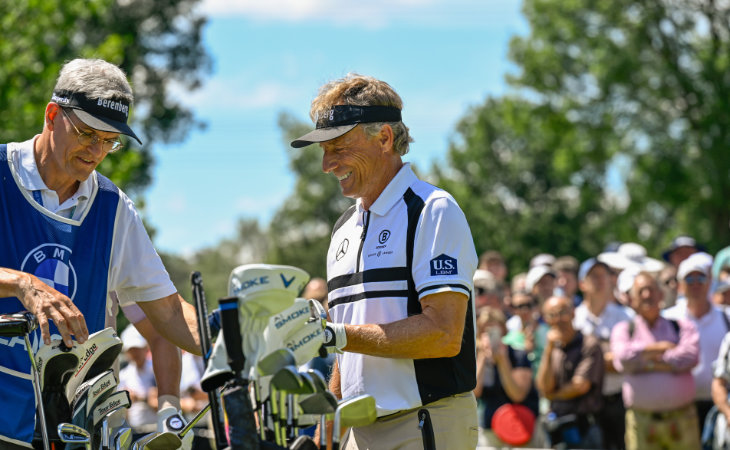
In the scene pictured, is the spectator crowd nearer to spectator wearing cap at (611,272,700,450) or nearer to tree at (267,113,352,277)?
spectator wearing cap at (611,272,700,450)

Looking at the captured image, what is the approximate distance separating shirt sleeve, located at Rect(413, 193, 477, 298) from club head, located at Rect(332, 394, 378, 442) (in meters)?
0.77

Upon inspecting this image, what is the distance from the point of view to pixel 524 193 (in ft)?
181

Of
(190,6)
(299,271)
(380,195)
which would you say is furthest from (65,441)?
(190,6)

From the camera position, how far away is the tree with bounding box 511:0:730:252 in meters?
32.4

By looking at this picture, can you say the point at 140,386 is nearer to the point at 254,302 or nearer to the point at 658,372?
the point at 658,372

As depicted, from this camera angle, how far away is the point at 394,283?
4328 millimetres

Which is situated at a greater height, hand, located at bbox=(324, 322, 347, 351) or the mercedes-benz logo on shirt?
the mercedes-benz logo on shirt

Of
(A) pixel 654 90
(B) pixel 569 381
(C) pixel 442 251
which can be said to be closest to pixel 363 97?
(C) pixel 442 251

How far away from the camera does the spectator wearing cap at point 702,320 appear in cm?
958

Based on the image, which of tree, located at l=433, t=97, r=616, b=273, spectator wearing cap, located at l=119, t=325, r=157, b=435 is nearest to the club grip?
spectator wearing cap, located at l=119, t=325, r=157, b=435

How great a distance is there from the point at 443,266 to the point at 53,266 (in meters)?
1.55

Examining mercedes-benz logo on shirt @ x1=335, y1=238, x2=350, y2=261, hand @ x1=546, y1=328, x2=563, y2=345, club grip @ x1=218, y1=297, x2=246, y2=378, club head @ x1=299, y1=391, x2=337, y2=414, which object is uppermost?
A: mercedes-benz logo on shirt @ x1=335, y1=238, x2=350, y2=261

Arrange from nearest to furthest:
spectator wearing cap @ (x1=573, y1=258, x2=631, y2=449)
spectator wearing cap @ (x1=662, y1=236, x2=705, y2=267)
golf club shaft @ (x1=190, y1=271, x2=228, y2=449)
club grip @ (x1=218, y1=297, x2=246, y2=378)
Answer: club grip @ (x1=218, y1=297, x2=246, y2=378)
golf club shaft @ (x1=190, y1=271, x2=228, y2=449)
spectator wearing cap @ (x1=573, y1=258, x2=631, y2=449)
spectator wearing cap @ (x1=662, y1=236, x2=705, y2=267)

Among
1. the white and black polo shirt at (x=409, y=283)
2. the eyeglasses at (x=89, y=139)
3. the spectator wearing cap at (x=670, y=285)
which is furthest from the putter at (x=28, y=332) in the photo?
the spectator wearing cap at (x=670, y=285)
